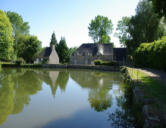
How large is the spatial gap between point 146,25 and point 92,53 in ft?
63.4

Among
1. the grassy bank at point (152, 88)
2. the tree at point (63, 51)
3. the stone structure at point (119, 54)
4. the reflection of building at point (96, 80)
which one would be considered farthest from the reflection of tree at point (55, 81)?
the tree at point (63, 51)

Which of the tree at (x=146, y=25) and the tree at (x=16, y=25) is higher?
the tree at (x=16, y=25)

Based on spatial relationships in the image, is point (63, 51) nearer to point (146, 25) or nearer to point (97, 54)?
point (97, 54)

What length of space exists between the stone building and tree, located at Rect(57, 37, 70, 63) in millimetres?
4522

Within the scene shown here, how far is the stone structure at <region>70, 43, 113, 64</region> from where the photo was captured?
141 feet

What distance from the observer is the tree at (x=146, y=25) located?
2600 cm

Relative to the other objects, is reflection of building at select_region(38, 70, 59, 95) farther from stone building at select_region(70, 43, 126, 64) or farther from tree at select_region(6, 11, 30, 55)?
tree at select_region(6, 11, 30, 55)

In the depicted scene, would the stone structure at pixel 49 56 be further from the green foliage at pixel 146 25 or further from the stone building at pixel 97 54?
the green foliage at pixel 146 25

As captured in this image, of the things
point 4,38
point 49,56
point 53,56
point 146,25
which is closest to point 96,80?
point 146,25

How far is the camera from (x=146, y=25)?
88.7 ft

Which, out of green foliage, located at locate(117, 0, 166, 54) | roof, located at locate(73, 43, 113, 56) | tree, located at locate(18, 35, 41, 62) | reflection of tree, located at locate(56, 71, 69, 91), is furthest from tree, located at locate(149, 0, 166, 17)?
tree, located at locate(18, 35, 41, 62)

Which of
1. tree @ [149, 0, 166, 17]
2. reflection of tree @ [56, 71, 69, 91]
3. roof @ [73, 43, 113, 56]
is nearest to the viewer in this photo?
tree @ [149, 0, 166, 17]

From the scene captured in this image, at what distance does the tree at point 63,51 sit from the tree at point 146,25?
82.3ft

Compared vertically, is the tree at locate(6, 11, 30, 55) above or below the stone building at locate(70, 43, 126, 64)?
above
